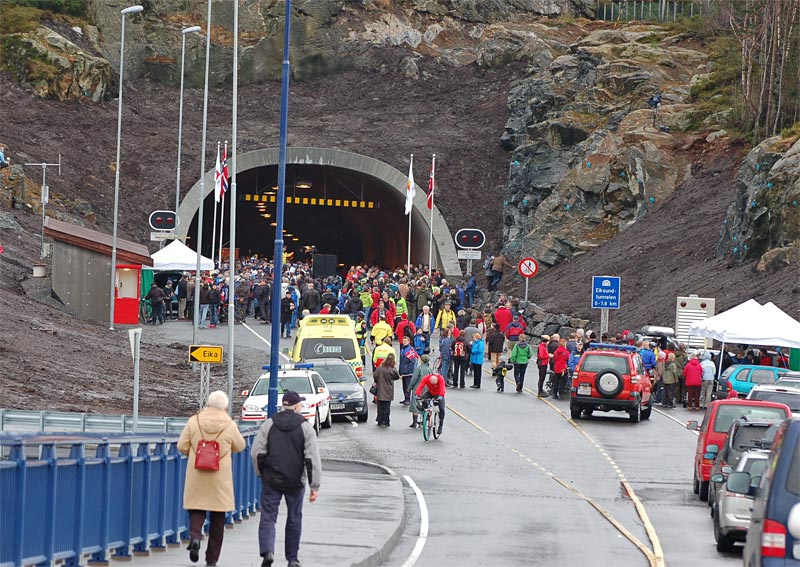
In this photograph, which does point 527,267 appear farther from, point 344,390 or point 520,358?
point 344,390

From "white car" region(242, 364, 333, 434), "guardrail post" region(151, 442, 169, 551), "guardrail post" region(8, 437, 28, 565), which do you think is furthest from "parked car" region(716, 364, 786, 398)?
"guardrail post" region(8, 437, 28, 565)

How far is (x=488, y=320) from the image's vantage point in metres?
49.9

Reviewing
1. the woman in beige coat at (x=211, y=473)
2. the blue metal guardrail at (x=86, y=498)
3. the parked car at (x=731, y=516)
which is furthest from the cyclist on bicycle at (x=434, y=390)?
the woman in beige coat at (x=211, y=473)

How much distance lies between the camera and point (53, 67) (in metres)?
74.4

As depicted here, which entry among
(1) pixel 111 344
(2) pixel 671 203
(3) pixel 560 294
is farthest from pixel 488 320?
(1) pixel 111 344

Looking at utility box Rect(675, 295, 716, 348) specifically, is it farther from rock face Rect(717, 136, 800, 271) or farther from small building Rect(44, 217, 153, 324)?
small building Rect(44, 217, 153, 324)

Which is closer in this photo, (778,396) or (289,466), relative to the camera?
(289,466)

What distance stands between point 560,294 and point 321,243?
44.6 meters

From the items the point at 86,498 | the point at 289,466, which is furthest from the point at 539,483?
the point at 86,498

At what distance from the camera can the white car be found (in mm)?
27781

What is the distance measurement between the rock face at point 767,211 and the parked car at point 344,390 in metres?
17.4

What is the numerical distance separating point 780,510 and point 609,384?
70.8ft

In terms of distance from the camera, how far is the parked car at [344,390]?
100 ft

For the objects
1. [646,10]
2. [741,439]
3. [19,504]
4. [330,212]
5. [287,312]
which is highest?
[646,10]
